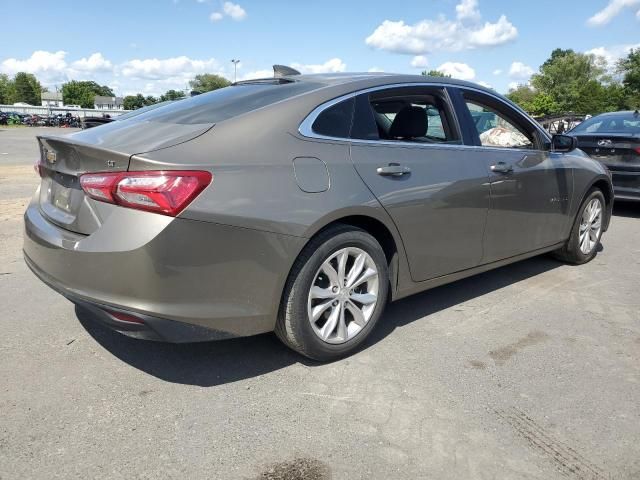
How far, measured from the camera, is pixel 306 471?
2244 mm

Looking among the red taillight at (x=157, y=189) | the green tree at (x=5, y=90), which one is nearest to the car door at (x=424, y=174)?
the red taillight at (x=157, y=189)

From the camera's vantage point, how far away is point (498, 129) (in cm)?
451

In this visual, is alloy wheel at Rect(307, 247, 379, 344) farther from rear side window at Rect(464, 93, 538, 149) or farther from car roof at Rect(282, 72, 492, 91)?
rear side window at Rect(464, 93, 538, 149)

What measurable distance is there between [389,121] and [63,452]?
265 centimetres

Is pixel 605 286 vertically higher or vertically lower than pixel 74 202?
lower

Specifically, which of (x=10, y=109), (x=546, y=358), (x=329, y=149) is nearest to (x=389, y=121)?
(x=329, y=149)

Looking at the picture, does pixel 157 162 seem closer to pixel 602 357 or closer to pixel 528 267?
pixel 602 357

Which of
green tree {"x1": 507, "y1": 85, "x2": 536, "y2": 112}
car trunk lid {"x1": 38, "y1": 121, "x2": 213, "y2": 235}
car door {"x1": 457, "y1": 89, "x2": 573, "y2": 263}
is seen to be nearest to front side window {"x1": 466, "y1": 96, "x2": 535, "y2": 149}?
car door {"x1": 457, "y1": 89, "x2": 573, "y2": 263}

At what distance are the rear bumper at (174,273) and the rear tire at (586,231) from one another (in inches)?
137

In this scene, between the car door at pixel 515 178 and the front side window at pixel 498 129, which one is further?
the front side window at pixel 498 129

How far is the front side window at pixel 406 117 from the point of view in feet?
10.8

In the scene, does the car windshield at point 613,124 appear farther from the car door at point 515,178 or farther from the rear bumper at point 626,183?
the car door at point 515,178

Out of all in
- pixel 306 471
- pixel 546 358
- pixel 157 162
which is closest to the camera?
pixel 306 471

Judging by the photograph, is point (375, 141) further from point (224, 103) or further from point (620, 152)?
point (620, 152)
